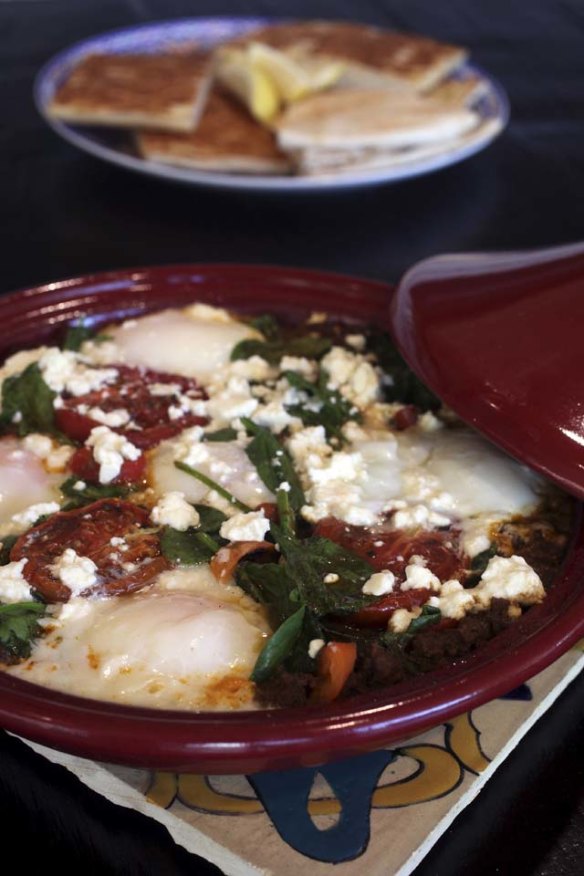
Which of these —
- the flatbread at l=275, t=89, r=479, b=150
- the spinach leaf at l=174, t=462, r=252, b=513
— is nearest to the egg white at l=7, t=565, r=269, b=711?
the spinach leaf at l=174, t=462, r=252, b=513

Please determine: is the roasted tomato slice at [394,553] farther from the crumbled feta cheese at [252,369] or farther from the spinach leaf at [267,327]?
the spinach leaf at [267,327]

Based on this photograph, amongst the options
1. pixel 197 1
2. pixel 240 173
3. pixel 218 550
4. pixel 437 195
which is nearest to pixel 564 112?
pixel 437 195

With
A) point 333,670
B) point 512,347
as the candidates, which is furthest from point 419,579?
point 512,347

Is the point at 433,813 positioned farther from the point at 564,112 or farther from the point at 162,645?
the point at 564,112

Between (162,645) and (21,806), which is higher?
(162,645)

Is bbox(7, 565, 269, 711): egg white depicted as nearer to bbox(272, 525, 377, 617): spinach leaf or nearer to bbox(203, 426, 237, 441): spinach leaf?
bbox(272, 525, 377, 617): spinach leaf

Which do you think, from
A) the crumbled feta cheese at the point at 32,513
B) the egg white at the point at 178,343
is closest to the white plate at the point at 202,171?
the egg white at the point at 178,343

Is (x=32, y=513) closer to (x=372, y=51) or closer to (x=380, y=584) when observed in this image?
(x=380, y=584)
